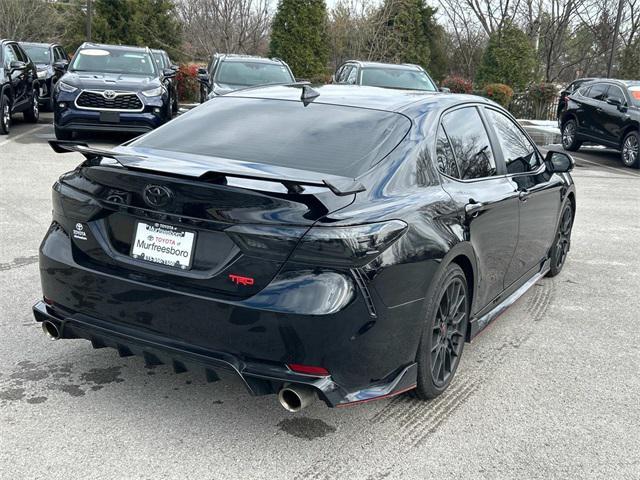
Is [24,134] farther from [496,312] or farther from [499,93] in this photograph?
[499,93]

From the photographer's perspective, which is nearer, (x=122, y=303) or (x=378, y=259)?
(x=378, y=259)

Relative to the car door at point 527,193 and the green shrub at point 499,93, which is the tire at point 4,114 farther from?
the green shrub at point 499,93

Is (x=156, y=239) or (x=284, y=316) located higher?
(x=156, y=239)

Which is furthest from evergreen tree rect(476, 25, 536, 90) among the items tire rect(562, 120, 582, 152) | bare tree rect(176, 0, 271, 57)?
tire rect(562, 120, 582, 152)

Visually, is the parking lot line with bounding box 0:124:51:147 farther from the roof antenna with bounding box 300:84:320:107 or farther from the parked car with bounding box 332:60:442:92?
the roof antenna with bounding box 300:84:320:107

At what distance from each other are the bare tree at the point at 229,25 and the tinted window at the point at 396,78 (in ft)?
44.4

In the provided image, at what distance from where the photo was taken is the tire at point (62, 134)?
12.3 metres

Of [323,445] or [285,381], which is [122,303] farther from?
[323,445]

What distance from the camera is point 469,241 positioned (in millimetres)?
3801

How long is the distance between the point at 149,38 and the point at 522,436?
35.0 m

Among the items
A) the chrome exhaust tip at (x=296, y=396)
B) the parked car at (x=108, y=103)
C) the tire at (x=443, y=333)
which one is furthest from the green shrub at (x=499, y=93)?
the chrome exhaust tip at (x=296, y=396)

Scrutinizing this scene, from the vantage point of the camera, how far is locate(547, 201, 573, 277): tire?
6.08 m

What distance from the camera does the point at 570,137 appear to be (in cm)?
1748

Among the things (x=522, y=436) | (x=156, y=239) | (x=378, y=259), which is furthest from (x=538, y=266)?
(x=156, y=239)
